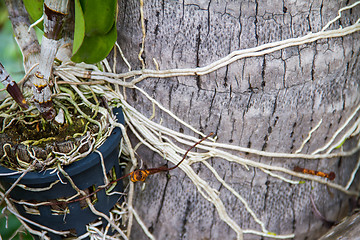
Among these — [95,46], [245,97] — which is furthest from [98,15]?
[245,97]

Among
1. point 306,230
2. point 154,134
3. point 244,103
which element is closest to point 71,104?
point 154,134

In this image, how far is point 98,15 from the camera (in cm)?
75

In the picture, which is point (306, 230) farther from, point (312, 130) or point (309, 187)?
point (312, 130)

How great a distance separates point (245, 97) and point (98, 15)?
1.27 feet

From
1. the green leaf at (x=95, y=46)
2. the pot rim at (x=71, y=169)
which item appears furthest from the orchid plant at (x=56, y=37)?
the pot rim at (x=71, y=169)

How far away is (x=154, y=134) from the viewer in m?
0.91

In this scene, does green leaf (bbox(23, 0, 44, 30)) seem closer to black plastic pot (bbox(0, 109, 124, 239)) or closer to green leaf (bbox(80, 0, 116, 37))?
green leaf (bbox(80, 0, 116, 37))

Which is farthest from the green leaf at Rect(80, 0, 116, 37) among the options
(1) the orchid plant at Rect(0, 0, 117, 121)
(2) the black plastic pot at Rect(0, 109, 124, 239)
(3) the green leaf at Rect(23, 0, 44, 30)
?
(2) the black plastic pot at Rect(0, 109, 124, 239)

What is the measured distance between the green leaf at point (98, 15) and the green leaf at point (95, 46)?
18 mm

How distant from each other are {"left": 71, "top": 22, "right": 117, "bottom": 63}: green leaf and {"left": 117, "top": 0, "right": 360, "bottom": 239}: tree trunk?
0.20ft

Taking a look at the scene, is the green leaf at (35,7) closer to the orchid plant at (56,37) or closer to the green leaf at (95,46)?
the orchid plant at (56,37)

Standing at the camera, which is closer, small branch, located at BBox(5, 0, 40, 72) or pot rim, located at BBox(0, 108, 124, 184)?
pot rim, located at BBox(0, 108, 124, 184)

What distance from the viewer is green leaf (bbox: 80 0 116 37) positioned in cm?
73

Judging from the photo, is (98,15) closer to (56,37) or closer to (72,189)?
(56,37)
